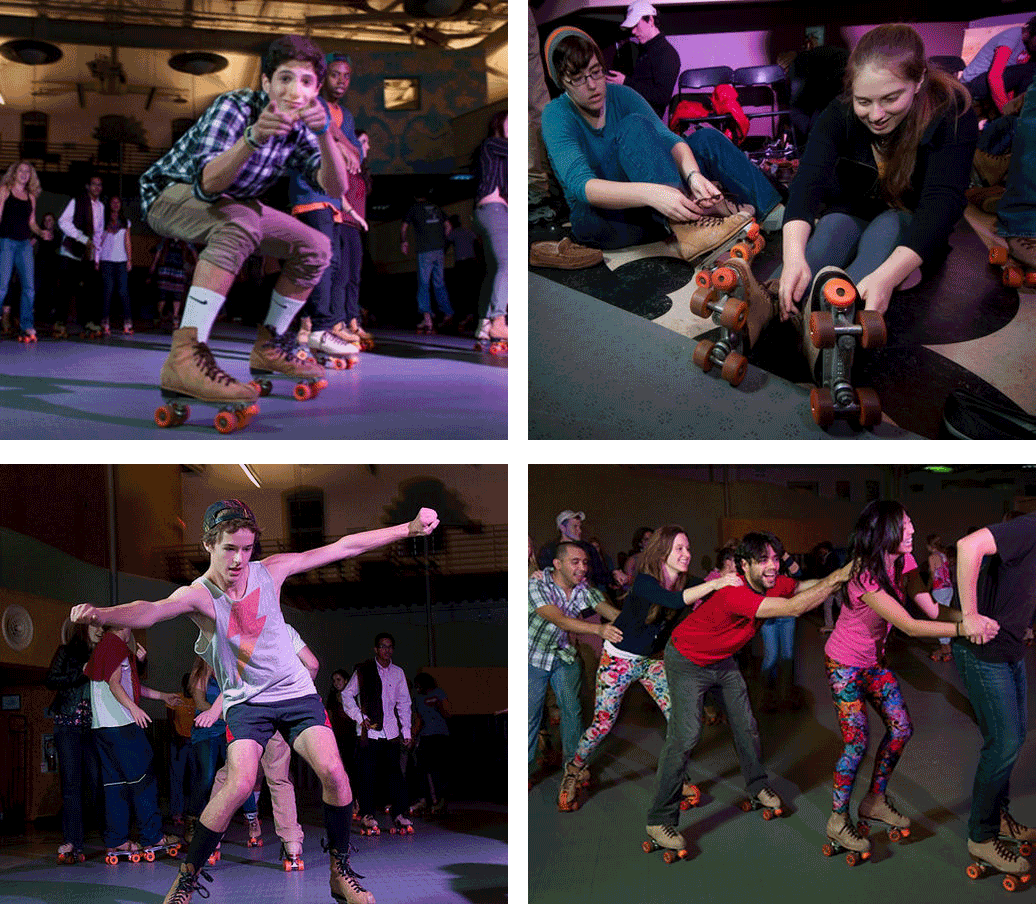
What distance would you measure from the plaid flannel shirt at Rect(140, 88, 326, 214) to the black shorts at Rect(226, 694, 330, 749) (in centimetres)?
131

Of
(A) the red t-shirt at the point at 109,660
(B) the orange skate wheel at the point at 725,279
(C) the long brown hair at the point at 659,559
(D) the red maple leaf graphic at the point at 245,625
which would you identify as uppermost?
(B) the orange skate wheel at the point at 725,279

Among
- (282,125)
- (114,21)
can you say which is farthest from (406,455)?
(114,21)

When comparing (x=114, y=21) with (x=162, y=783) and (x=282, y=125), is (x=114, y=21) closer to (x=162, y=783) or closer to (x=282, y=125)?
(x=282, y=125)

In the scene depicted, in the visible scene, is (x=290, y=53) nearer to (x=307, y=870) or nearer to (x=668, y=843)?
(x=307, y=870)

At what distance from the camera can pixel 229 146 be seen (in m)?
2.94

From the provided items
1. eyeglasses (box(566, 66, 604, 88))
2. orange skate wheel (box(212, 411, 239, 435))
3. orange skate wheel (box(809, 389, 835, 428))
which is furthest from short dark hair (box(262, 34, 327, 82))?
orange skate wheel (box(809, 389, 835, 428))

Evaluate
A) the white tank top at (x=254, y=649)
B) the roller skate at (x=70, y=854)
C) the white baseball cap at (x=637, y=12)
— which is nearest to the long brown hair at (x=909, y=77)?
the white baseball cap at (x=637, y=12)

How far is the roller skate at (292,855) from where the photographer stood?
117 inches

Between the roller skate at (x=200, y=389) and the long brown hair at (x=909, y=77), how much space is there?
1752 millimetres

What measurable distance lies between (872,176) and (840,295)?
1.11ft

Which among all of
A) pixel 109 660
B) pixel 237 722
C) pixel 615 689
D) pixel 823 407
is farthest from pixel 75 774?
pixel 823 407

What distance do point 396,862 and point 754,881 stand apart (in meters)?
0.93

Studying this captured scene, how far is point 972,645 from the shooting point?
9.76 ft

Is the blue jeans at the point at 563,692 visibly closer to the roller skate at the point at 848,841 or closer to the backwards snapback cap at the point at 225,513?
the roller skate at the point at 848,841
